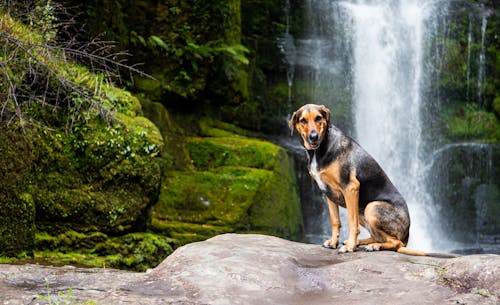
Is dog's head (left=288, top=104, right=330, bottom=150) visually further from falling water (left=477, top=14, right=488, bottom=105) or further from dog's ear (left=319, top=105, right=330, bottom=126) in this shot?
falling water (left=477, top=14, right=488, bottom=105)

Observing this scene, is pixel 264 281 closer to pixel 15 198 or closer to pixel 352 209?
pixel 352 209

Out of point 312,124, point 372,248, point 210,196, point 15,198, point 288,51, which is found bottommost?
point 210,196

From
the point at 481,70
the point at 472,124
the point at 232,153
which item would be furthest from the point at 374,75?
the point at 232,153

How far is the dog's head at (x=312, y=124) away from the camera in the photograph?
595 centimetres

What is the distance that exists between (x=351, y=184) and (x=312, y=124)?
2.67ft

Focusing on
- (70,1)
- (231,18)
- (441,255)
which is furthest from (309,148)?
(231,18)

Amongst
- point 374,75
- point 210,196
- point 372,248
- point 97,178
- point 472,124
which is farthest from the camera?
point 472,124

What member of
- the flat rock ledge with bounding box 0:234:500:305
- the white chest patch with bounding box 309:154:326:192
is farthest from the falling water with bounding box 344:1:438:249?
the flat rock ledge with bounding box 0:234:500:305

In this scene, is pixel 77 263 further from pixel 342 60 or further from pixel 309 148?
pixel 342 60

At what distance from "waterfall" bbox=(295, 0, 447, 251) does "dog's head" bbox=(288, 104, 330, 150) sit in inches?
453

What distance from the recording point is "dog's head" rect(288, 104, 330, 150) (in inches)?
234

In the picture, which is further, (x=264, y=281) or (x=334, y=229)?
(x=334, y=229)

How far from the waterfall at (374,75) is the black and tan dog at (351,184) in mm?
10989

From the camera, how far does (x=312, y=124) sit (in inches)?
236
